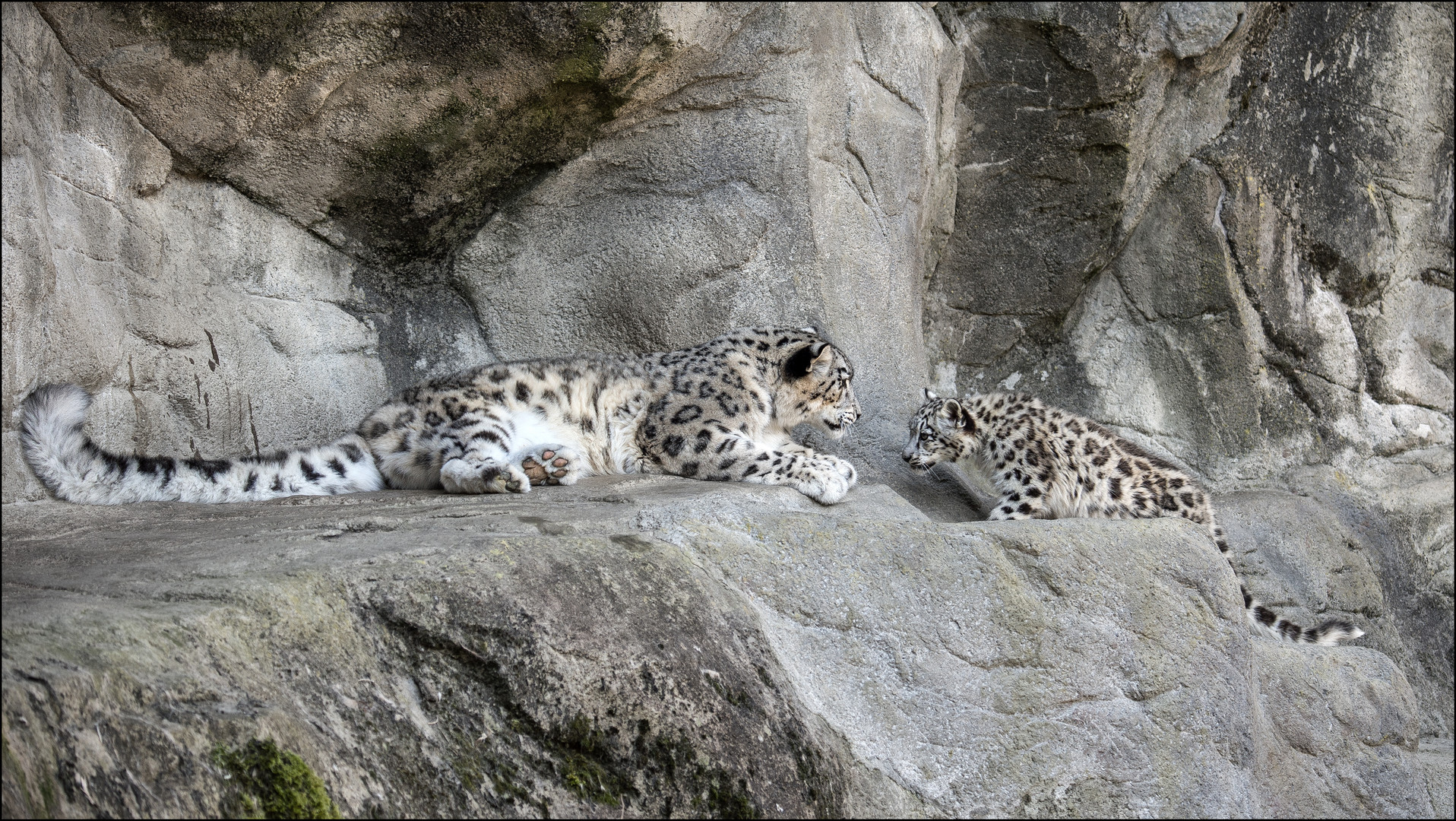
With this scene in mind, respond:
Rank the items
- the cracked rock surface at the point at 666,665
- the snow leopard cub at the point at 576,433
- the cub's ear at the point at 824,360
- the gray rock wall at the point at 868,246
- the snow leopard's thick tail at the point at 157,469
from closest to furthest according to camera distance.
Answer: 1. the cracked rock surface at the point at 666,665
2. the snow leopard's thick tail at the point at 157,469
3. the gray rock wall at the point at 868,246
4. the snow leopard cub at the point at 576,433
5. the cub's ear at the point at 824,360

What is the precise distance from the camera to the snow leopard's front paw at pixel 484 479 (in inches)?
183

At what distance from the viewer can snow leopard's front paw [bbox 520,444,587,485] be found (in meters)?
4.93

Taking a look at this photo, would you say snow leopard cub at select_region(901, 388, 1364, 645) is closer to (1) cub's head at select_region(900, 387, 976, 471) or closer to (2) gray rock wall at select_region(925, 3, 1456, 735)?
(1) cub's head at select_region(900, 387, 976, 471)

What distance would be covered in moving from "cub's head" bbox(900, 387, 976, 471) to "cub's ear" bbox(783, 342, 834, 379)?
66 cm

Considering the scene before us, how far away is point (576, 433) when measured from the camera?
540 cm

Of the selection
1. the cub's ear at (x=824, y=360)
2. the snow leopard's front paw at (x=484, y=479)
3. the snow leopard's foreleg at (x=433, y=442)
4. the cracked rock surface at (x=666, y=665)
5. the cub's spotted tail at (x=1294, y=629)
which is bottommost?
the cub's spotted tail at (x=1294, y=629)

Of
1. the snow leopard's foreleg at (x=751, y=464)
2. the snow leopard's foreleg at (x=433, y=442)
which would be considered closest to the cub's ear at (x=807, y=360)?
the snow leopard's foreleg at (x=751, y=464)

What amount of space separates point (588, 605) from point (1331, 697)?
3.26 m

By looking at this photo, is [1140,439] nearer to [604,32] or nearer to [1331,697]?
[1331,697]

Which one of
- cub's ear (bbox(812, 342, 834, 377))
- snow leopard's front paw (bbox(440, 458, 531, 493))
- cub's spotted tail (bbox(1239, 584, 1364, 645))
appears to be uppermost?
cub's ear (bbox(812, 342, 834, 377))

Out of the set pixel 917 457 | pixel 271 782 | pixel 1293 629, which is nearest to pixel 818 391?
pixel 917 457

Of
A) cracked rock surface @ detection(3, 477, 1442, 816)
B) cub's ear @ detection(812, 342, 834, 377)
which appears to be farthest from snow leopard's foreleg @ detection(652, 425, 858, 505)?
cub's ear @ detection(812, 342, 834, 377)

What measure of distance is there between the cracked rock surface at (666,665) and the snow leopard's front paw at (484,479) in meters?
0.12

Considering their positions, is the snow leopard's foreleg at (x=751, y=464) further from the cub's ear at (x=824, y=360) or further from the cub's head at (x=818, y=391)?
the cub's ear at (x=824, y=360)
